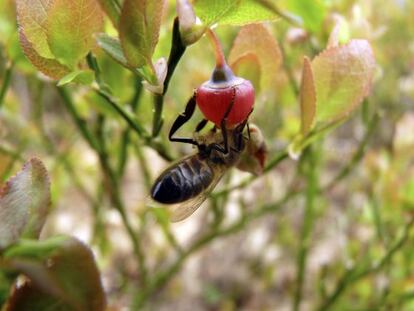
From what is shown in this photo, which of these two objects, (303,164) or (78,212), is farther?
(78,212)

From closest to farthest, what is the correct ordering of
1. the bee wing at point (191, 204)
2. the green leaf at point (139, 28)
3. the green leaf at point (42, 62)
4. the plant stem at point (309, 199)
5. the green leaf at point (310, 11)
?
the green leaf at point (139, 28), the green leaf at point (42, 62), the bee wing at point (191, 204), the green leaf at point (310, 11), the plant stem at point (309, 199)

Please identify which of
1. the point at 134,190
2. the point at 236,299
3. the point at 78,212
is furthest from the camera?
the point at 134,190

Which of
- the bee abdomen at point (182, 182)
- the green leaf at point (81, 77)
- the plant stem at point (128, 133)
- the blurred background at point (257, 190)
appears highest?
the green leaf at point (81, 77)

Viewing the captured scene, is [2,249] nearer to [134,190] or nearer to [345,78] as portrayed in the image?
[345,78]

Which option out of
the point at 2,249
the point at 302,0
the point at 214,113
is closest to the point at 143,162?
the point at 302,0

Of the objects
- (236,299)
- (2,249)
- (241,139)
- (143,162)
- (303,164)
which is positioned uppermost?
(2,249)

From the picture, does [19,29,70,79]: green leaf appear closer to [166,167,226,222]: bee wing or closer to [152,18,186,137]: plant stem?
[152,18,186,137]: plant stem

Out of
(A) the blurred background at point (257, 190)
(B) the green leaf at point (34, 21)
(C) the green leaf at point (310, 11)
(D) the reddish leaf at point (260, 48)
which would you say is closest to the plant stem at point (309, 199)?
(A) the blurred background at point (257, 190)

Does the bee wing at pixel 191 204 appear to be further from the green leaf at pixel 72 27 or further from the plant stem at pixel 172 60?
the green leaf at pixel 72 27
